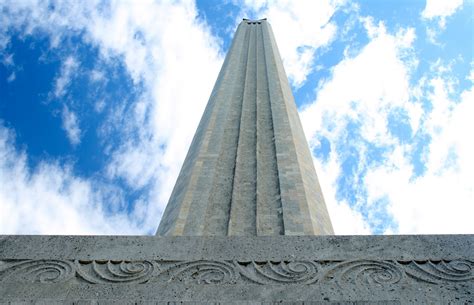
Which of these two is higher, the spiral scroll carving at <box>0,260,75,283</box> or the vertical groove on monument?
the vertical groove on monument

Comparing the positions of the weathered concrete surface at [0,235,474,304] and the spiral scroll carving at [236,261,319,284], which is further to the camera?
the spiral scroll carving at [236,261,319,284]

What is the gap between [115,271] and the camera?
15.0 feet

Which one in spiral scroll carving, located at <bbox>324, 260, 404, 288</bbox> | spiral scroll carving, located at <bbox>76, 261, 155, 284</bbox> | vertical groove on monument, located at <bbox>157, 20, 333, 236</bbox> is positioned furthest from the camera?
vertical groove on monument, located at <bbox>157, 20, 333, 236</bbox>

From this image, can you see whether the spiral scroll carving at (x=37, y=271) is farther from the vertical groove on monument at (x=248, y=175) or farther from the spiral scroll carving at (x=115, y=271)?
the vertical groove on monument at (x=248, y=175)

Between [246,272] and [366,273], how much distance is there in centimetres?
97

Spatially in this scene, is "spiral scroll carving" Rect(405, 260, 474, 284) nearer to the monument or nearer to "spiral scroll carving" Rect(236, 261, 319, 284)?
the monument

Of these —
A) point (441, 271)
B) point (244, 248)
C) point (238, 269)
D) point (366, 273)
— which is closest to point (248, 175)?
point (244, 248)

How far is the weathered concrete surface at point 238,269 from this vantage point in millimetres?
4227

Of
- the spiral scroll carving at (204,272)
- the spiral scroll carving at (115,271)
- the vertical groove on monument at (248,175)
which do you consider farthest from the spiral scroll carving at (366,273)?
the vertical groove on monument at (248,175)

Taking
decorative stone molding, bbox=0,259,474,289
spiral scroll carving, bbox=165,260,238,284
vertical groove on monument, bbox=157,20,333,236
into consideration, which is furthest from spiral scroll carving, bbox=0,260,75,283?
vertical groove on monument, bbox=157,20,333,236

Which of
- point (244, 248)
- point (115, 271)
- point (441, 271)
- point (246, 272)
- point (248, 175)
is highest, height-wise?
point (248, 175)

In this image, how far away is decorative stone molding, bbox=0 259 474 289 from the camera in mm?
4367

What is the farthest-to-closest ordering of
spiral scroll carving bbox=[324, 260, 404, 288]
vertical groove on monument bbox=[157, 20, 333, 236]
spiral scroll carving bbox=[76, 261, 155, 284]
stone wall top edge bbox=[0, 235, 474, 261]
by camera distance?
vertical groove on monument bbox=[157, 20, 333, 236] < stone wall top edge bbox=[0, 235, 474, 261] < spiral scroll carving bbox=[76, 261, 155, 284] < spiral scroll carving bbox=[324, 260, 404, 288]

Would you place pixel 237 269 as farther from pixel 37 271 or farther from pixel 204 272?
pixel 37 271
